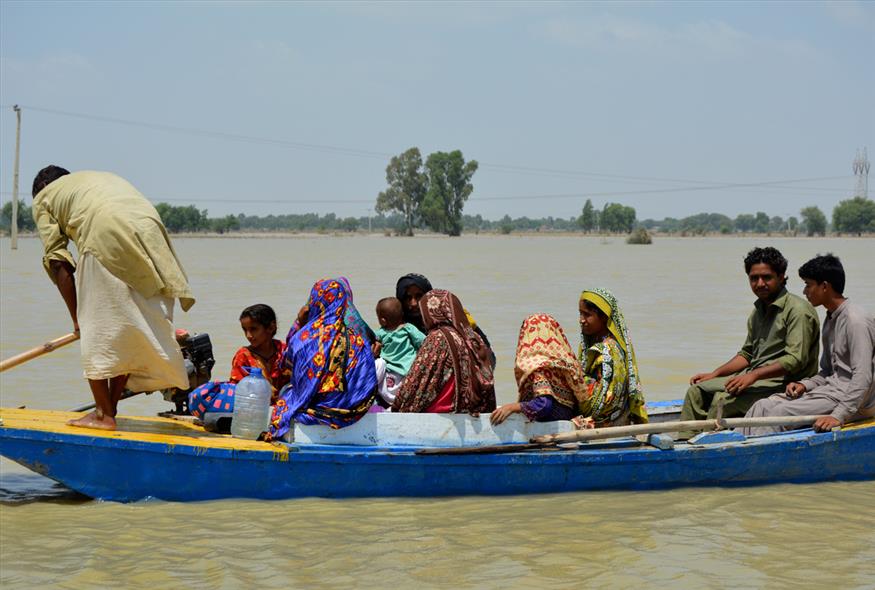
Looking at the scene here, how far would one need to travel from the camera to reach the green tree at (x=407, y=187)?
12125cm

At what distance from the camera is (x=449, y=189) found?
11800 centimetres

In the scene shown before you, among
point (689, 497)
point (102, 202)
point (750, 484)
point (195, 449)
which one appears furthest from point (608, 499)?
point (102, 202)

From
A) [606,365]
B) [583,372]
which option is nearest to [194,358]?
[583,372]

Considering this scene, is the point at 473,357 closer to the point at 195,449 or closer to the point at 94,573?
the point at 195,449

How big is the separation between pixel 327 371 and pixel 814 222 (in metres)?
123

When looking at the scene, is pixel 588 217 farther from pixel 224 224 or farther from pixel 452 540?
pixel 452 540

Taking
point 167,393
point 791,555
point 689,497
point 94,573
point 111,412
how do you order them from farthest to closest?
point 167,393, point 689,497, point 111,412, point 791,555, point 94,573

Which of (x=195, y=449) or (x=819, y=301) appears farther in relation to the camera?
(x=819, y=301)

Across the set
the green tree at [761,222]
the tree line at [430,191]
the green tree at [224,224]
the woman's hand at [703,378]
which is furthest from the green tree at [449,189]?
the woman's hand at [703,378]

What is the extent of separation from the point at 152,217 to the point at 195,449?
1355 millimetres

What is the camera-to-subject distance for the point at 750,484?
22.8 feet

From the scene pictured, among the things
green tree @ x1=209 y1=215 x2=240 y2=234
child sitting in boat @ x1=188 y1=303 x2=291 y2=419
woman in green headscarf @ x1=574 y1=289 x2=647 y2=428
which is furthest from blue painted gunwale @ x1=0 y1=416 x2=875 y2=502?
green tree @ x1=209 y1=215 x2=240 y2=234

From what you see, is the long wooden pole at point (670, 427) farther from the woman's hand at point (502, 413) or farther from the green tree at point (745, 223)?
the green tree at point (745, 223)

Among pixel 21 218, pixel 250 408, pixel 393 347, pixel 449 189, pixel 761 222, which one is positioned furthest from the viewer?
pixel 761 222
